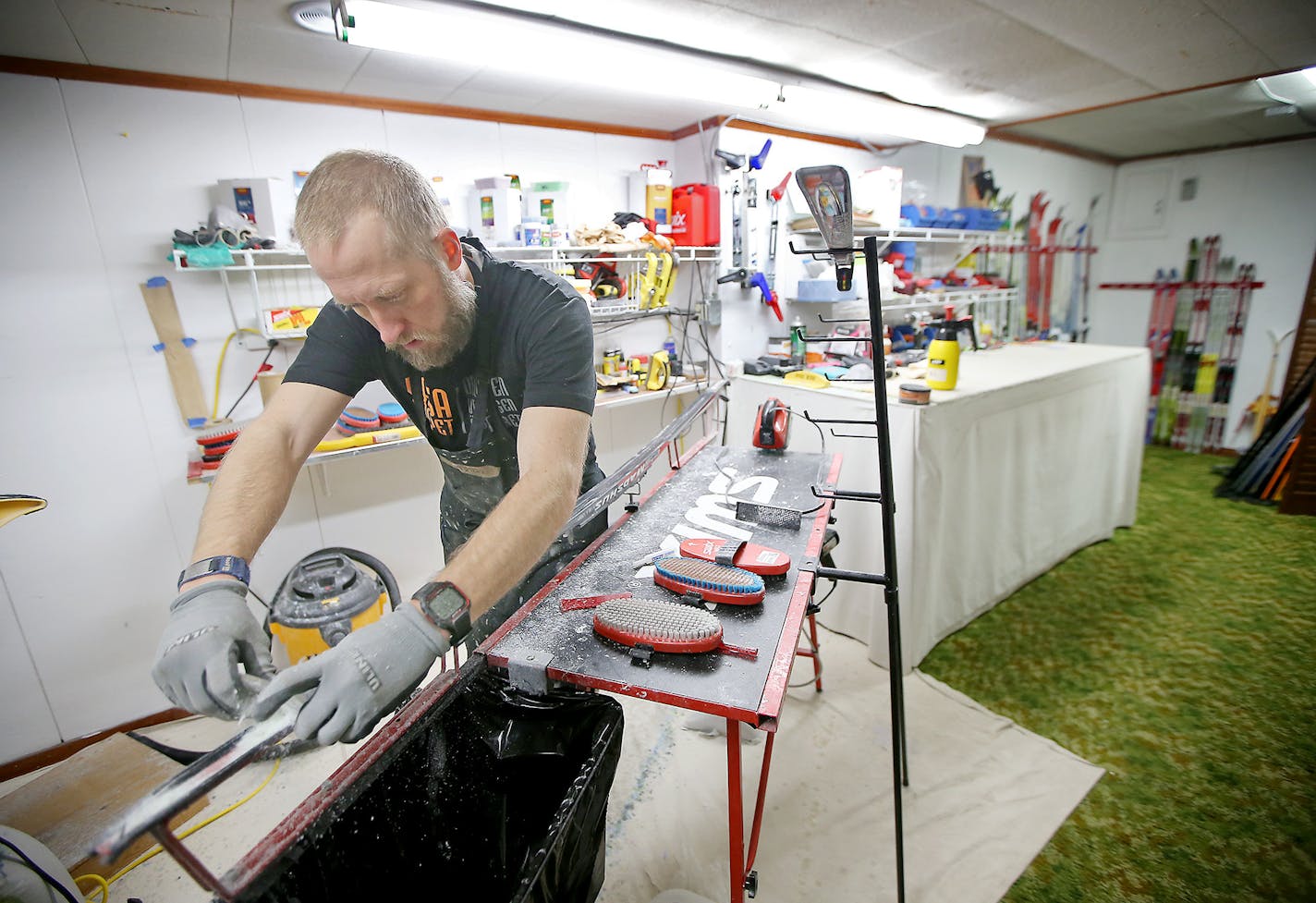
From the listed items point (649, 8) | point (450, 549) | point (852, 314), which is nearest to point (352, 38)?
point (649, 8)

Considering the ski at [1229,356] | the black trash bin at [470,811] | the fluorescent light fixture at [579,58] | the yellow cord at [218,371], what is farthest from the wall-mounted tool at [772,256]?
the ski at [1229,356]

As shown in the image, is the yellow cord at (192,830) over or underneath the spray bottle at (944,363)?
underneath

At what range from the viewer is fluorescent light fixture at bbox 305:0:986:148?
5.46 feet

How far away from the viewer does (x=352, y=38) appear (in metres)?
1.68

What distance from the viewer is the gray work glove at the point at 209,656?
82cm

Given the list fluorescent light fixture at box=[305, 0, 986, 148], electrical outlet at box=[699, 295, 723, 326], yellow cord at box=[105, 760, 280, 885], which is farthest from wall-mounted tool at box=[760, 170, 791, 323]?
yellow cord at box=[105, 760, 280, 885]

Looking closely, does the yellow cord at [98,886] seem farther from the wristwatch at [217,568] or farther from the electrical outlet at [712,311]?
the electrical outlet at [712,311]

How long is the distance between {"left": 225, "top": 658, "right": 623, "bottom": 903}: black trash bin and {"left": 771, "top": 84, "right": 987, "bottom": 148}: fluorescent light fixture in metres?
2.61

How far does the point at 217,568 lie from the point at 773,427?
63.8 inches

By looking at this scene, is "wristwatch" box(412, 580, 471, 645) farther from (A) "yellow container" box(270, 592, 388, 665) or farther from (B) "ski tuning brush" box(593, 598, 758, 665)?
(A) "yellow container" box(270, 592, 388, 665)

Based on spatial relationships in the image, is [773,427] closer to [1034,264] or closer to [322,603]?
[322,603]

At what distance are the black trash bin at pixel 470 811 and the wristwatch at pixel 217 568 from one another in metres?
0.40

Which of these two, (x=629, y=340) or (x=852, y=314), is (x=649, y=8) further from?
(x=852, y=314)

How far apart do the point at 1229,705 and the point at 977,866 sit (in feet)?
4.68
